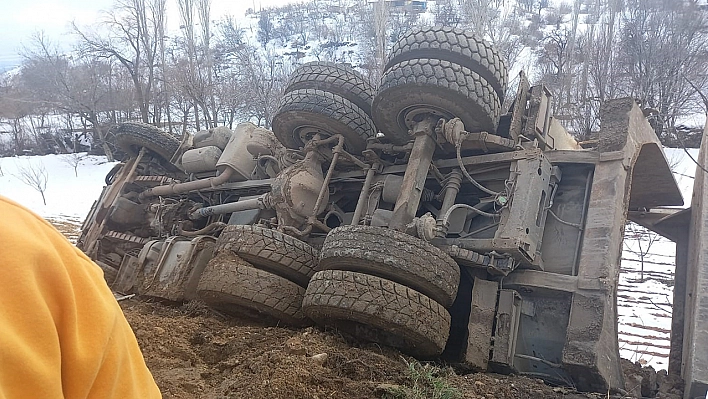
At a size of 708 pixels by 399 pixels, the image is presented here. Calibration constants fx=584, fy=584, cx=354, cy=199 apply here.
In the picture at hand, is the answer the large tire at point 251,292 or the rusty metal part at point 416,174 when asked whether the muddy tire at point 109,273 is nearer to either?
the large tire at point 251,292

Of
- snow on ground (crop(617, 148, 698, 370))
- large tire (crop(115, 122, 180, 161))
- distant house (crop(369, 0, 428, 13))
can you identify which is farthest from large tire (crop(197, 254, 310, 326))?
distant house (crop(369, 0, 428, 13))

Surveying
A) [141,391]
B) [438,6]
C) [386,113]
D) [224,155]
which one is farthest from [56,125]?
[141,391]

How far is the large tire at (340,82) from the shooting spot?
521 cm

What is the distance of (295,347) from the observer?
306cm

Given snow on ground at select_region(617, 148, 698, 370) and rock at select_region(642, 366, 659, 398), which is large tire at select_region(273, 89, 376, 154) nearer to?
snow on ground at select_region(617, 148, 698, 370)

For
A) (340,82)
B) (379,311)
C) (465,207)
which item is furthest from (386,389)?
(340,82)

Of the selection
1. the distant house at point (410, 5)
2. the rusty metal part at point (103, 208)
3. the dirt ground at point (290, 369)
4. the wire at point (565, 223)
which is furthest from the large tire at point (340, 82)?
the distant house at point (410, 5)

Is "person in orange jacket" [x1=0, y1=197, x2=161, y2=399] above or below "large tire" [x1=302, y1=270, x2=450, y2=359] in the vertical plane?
below

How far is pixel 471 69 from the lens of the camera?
14.0ft

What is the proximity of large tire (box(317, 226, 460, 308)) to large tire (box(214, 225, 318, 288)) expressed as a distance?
540 mm

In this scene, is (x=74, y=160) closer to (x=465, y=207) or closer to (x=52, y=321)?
(x=465, y=207)

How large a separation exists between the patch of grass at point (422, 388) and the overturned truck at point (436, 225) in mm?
455

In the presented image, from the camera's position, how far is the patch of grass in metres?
2.56

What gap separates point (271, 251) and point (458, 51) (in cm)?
197
